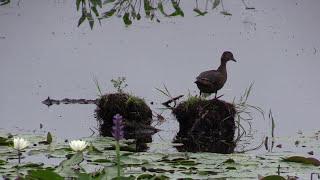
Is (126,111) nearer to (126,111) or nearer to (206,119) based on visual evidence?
(126,111)

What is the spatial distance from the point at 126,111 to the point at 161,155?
329 cm

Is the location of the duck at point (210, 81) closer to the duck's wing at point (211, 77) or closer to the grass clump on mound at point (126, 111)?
the duck's wing at point (211, 77)

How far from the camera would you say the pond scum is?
20.8 feet

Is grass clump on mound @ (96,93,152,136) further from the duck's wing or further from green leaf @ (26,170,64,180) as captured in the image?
green leaf @ (26,170,64,180)

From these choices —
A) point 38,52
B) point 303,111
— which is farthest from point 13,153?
point 38,52

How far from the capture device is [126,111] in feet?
36.0

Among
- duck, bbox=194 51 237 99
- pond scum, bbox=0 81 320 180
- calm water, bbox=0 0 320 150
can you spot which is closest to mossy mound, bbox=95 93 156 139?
pond scum, bbox=0 81 320 180

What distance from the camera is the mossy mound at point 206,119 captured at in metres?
10.4

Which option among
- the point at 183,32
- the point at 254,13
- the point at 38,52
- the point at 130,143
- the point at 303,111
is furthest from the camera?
the point at 254,13

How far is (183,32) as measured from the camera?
2431 cm

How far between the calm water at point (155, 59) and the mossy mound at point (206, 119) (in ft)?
Result: 0.82

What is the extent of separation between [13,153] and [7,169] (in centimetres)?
111

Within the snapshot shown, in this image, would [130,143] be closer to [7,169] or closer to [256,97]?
[7,169]

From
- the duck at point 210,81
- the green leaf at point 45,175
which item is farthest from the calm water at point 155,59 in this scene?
the green leaf at point 45,175
